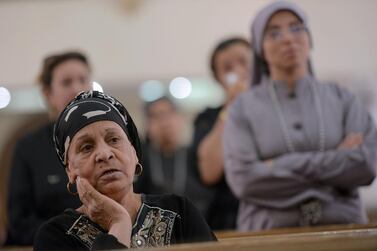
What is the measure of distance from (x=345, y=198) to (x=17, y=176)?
1.20 meters

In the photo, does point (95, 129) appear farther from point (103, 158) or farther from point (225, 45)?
point (225, 45)

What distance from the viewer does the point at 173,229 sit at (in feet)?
5.59

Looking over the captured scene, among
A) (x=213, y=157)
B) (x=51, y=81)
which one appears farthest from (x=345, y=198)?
(x=51, y=81)

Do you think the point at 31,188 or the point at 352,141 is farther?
the point at 31,188

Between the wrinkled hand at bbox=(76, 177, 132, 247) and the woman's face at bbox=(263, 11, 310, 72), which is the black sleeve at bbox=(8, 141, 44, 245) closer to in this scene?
the woman's face at bbox=(263, 11, 310, 72)

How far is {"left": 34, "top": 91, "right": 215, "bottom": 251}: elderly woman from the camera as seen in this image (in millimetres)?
1662

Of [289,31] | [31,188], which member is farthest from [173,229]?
[31,188]

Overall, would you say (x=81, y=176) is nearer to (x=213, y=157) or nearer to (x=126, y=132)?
(x=126, y=132)

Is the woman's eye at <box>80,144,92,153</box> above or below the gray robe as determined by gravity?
above

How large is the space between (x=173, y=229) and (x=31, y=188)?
4.71 ft

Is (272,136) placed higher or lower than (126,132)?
lower

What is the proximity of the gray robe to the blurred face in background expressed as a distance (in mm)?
1280

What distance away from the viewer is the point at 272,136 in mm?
2773

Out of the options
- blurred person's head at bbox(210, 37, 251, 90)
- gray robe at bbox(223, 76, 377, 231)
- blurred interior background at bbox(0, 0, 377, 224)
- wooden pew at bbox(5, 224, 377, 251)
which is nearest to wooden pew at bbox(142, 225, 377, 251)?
wooden pew at bbox(5, 224, 377, 251)
